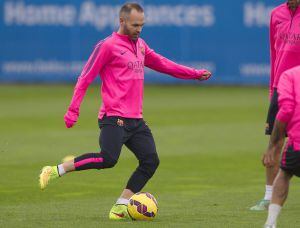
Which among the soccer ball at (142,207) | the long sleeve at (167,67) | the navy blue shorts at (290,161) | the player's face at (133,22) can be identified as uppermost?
the player's face at (133,22)

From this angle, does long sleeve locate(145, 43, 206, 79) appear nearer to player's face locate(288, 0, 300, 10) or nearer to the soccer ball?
player's face locate(288, 0, 300, 10)

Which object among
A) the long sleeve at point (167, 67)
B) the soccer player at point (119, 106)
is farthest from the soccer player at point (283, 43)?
the soccer player at point (119, 106)

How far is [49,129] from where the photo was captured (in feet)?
68.8

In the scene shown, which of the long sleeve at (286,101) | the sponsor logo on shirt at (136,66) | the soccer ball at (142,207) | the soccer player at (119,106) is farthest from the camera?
the sponsor logo on shirt at (136,66)

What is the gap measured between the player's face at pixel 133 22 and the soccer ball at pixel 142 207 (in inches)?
66.1

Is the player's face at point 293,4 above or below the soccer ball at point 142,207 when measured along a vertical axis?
above

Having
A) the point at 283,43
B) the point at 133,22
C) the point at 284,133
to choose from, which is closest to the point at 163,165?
the point at 283,43

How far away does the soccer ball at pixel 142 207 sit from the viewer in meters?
10.4

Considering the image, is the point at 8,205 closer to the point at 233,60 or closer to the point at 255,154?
the point at 255,154

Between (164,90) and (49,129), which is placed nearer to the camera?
(49,129)

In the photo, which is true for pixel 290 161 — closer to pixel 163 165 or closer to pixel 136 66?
pixel 136 66

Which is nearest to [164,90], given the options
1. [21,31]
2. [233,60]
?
[233,60]

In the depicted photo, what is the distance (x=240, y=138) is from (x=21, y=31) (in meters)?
15.1

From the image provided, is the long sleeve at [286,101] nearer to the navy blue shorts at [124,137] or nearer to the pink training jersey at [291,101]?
the pink training jersey at [291,101]
